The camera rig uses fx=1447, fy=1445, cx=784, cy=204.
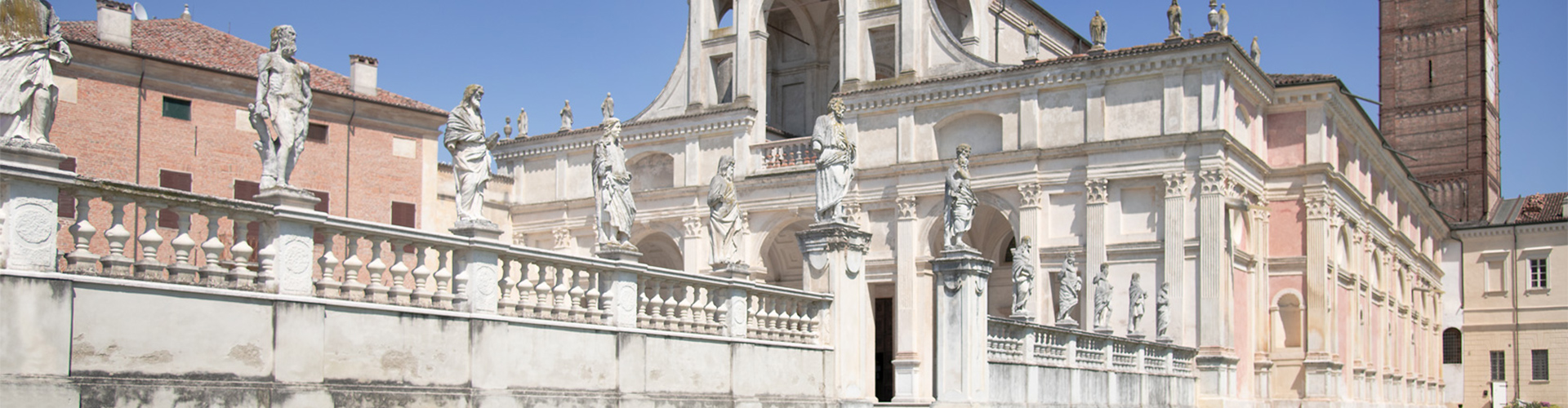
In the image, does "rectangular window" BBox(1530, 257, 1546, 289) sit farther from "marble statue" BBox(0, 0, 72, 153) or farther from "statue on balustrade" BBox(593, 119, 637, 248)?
"marble statue" BBox(0, 0, 72, 153)

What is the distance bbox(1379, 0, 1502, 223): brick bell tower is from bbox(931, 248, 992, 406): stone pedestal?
2078 inches

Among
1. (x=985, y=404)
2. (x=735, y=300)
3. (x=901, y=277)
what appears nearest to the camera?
(x=735, y=300)

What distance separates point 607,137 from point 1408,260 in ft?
138

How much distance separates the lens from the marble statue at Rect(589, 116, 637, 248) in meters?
15.6

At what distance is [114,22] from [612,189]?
1805cm

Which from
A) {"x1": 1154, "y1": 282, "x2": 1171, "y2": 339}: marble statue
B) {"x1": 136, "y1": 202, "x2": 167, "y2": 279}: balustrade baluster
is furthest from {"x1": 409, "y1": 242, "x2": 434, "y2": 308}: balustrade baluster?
{"x1": 1154, "y1": 282, "x2": 1171, "y2": 339}: marble statue

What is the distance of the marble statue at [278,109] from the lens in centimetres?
1115

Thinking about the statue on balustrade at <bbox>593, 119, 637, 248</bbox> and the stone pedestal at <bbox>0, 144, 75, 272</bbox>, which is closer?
the stone pedestal at <bbox>0, 144, 75, 272</bbox>

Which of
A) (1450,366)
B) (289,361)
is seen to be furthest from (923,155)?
(1450,366)

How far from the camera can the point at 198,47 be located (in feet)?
103

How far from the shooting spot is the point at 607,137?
16031mm

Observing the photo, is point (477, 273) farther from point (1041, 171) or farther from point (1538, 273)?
point (1538, 273)

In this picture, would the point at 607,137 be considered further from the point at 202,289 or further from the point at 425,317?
the point at 202,289

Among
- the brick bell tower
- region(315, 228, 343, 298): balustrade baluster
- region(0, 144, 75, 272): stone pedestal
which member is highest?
the brick bell tower
